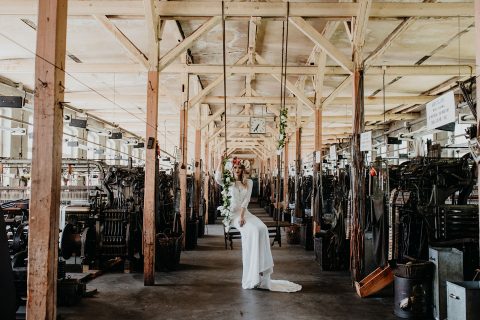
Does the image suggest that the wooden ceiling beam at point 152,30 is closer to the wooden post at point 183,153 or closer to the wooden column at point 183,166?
the wooden post at point 183,153

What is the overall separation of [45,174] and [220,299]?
3.18 meters

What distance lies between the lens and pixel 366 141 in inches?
237

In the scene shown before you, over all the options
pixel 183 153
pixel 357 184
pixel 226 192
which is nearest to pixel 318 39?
pixel 357 184

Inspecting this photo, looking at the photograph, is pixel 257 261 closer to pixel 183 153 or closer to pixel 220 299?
pixel 220 299

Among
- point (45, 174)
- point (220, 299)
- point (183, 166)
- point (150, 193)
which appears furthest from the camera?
point (183, 166)

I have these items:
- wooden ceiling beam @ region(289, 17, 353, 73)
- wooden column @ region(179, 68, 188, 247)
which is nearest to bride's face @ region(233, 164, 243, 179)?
wooden ceiling beam @ region(289, 17, 353, 73)

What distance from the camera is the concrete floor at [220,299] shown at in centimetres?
505

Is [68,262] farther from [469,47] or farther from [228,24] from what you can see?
[469,47]

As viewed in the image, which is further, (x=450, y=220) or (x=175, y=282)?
(x=175, y=282)

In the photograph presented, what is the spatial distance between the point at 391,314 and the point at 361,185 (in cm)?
185

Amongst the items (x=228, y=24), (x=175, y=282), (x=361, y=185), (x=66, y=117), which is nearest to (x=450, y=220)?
(x=361, y=185)

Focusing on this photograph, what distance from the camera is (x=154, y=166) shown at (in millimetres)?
6438

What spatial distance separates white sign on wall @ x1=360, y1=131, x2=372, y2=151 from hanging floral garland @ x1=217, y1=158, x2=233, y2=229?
2088mm

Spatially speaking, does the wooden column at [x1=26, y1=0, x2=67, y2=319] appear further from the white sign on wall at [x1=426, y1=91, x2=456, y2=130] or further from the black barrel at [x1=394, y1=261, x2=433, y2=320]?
the black barrel at [x1=394, y1=261, x2=433, y2=320]
